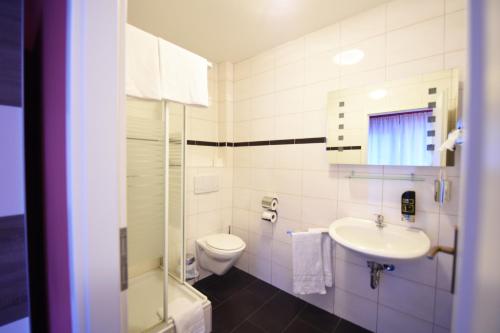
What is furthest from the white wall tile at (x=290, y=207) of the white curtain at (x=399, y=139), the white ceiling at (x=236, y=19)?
the white ceiling at (x=236, y=19)

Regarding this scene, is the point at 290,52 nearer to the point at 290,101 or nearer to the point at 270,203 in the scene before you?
the point at 290,101

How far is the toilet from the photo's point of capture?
1.84m

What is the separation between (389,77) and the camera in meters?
1.43

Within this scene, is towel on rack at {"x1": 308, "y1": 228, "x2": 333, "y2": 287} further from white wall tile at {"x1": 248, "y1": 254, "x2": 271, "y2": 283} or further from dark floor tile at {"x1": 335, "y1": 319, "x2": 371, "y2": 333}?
white wall tile at {"x1": 248, "y1": 254, "x2": 271, "y2": 283}

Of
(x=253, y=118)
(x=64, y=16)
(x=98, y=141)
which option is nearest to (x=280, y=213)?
(x=253, y=118)

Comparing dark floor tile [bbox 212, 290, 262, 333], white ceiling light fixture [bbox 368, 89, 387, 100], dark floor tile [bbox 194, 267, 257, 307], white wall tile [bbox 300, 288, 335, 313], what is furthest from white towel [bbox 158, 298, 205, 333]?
white ceiling light fixture [bbox 368, 89, 387, 100]

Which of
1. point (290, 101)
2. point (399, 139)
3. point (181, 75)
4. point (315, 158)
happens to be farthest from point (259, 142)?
point (399, 139)

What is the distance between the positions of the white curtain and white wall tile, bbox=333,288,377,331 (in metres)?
1.09

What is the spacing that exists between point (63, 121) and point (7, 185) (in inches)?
8.4

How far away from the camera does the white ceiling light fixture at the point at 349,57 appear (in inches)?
61.1

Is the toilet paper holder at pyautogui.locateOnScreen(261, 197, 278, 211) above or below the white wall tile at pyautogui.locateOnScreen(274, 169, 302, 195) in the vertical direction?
below

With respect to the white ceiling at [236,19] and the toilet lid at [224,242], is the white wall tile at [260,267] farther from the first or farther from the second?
the white ceiling at [236,19]

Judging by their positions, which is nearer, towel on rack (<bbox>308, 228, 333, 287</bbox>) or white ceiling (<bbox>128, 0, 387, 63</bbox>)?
white ceiling (<bbox>128, 0, 387, 63</bbox>)

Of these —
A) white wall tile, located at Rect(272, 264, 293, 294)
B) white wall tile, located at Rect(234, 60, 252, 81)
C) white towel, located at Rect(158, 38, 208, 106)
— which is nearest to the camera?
white towel, located at Rect(158, 38, 208, 106)
